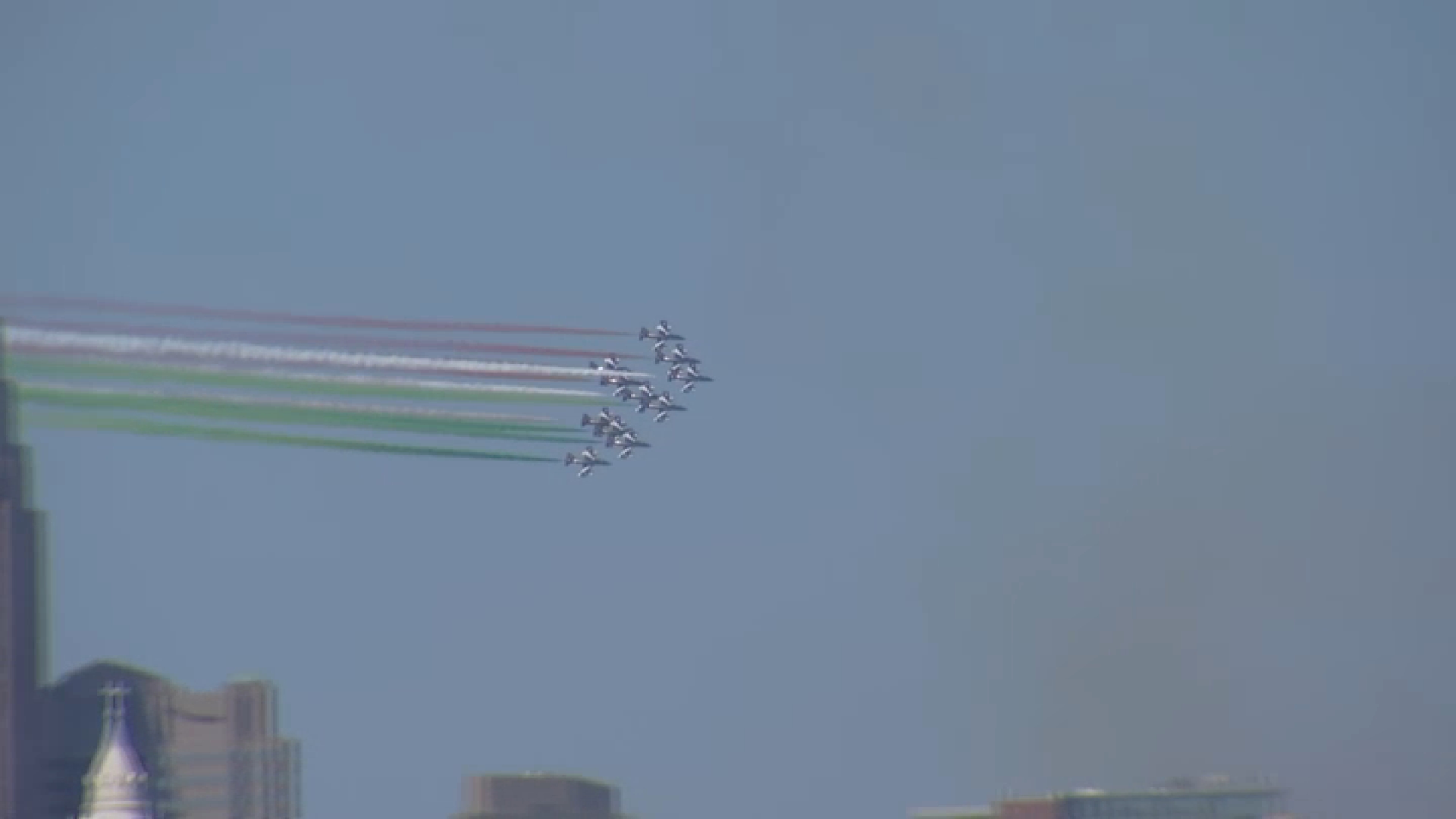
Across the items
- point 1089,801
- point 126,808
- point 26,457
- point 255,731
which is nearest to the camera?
point 26,457

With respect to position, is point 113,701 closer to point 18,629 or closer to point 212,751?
point 212,751

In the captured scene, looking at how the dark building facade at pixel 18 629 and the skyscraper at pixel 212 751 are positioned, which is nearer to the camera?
the dark building facade at pixel 18 629

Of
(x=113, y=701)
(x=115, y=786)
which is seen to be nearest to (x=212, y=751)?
(x=113, y=701)

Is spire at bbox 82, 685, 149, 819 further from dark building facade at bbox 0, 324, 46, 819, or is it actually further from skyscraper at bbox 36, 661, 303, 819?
skyscraper at bbox 36, 661, 303, 819

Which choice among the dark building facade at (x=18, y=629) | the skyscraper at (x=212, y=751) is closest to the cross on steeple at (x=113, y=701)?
the skyscraper at (x=212, y=751)

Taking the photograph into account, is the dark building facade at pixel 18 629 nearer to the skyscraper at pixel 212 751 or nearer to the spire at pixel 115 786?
the spire at pixel 115 786

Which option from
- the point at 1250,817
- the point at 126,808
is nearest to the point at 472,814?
the point at 126,808

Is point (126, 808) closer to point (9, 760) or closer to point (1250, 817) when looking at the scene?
point (9, 760)

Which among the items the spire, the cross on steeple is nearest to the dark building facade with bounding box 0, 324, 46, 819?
the spire
